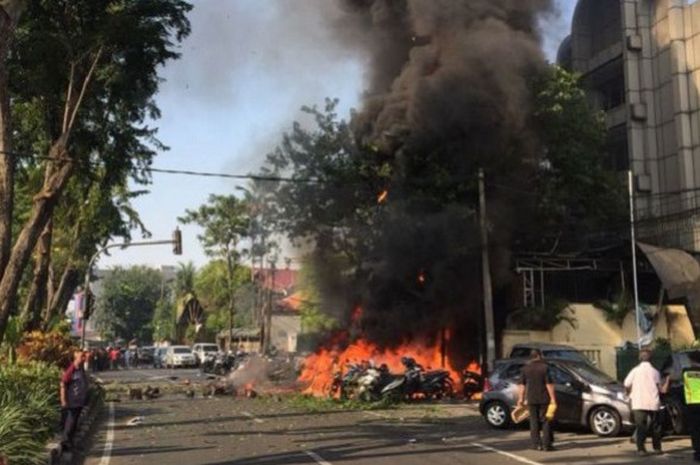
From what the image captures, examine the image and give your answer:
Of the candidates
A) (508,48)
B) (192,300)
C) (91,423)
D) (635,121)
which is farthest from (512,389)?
(192,300)

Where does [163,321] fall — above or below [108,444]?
above

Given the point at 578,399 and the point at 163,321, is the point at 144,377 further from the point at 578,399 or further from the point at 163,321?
the point at 163,321

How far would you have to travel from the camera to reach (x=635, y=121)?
34.7 meters

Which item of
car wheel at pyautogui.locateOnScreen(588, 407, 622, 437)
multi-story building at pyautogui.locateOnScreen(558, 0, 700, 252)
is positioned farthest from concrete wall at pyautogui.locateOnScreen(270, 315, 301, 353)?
car wheel at pyautogui.locateOnScreen(588, 407, 622, 437)

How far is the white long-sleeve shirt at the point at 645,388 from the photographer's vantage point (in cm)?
1157

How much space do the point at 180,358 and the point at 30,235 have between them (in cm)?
4231

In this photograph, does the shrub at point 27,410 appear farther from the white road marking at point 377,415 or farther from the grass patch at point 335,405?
the white road marking at point 377,415

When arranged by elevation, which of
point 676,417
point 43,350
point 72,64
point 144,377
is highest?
point 72,64

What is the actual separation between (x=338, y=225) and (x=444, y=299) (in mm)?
4667

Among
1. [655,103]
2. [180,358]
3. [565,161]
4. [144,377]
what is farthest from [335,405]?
[180,358]

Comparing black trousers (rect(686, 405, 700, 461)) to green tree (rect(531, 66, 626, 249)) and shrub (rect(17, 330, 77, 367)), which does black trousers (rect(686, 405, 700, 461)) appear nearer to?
shrub (rect(17, 330, 77, 367))

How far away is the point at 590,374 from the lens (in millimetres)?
14531

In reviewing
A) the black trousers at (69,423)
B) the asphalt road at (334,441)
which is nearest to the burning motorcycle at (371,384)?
the asphalt road at (334,441)

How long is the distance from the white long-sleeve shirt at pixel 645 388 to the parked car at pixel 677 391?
1734mm
